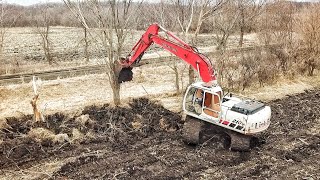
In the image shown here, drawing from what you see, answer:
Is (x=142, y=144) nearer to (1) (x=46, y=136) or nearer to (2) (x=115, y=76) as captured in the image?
(1) (x=46, y=136)

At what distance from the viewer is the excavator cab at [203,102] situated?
10.5 meters

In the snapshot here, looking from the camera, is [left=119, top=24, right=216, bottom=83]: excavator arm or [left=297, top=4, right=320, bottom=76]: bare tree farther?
[left=297, top=4, right=320, bottom=76]: bare tree

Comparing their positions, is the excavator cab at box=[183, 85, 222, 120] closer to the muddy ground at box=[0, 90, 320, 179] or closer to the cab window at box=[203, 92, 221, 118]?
the cab window at box=[203, 92, 221, 118]

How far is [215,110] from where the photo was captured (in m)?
10.5

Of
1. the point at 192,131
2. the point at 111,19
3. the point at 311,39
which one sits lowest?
the point at 192,131

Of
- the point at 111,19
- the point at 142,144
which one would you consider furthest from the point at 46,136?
the point at 111,19

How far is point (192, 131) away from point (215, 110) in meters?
0.93

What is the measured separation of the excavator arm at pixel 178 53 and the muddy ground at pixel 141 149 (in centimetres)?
194

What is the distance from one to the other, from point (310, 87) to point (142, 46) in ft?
33.3

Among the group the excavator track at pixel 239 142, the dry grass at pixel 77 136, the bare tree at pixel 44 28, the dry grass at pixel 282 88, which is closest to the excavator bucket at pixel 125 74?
the dry grass at pixel 77 136

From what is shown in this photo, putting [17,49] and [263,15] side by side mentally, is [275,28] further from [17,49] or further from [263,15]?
[17,49]

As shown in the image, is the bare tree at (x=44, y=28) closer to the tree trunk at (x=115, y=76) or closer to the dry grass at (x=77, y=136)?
the tree trunk at (x=115, y=76)

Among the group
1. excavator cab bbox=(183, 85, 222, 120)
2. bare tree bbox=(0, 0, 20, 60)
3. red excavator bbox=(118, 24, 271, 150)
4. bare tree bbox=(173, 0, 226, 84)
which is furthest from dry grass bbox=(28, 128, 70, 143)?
bare tree bbox=(0, 0, 20, 60)

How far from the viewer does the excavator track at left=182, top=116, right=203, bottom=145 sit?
1064 centimetres
